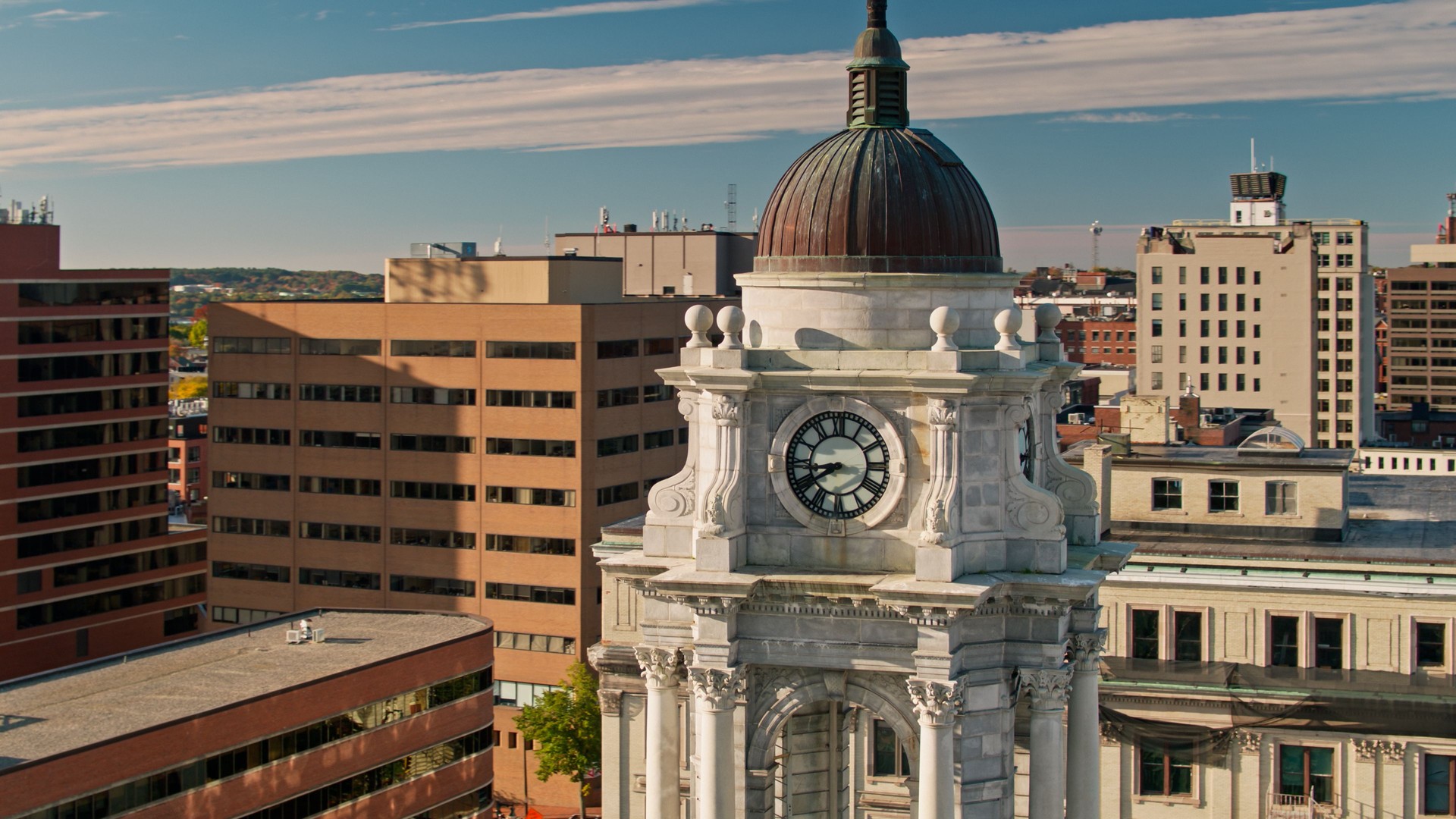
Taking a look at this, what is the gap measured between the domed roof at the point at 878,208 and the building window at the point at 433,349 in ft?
333

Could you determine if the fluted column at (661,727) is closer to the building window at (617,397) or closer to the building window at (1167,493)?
the building window at (1167,493)

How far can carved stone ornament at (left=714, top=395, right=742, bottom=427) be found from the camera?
45.3 meters

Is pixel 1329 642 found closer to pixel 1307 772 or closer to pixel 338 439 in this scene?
pixel 1307 772

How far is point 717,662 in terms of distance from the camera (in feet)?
148

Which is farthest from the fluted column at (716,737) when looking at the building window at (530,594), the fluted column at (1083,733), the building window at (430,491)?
the building window at (430,491)

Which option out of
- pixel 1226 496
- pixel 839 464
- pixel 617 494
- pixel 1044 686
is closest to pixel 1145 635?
pixel 1226 496

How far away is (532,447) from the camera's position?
472 feet

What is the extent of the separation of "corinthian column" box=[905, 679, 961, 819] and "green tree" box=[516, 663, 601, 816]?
270ft

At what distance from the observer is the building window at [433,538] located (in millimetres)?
145375

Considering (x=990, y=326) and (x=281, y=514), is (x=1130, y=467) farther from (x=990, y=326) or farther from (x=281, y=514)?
(x=281, y=514)

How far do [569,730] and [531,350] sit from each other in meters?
31.5

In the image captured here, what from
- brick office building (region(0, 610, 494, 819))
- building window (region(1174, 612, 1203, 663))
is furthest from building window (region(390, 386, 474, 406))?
building window (region(1174, 612, 1203, 663))

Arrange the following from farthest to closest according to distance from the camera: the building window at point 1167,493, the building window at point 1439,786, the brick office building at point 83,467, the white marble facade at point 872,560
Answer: the brick office building at point 83,467
the building window at point 1167,493
the building window at point 1439,786
the white marble facade at point 872,560

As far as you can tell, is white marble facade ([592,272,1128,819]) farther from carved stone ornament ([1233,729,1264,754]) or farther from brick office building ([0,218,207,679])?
brick office building ([0,218,207,679])
